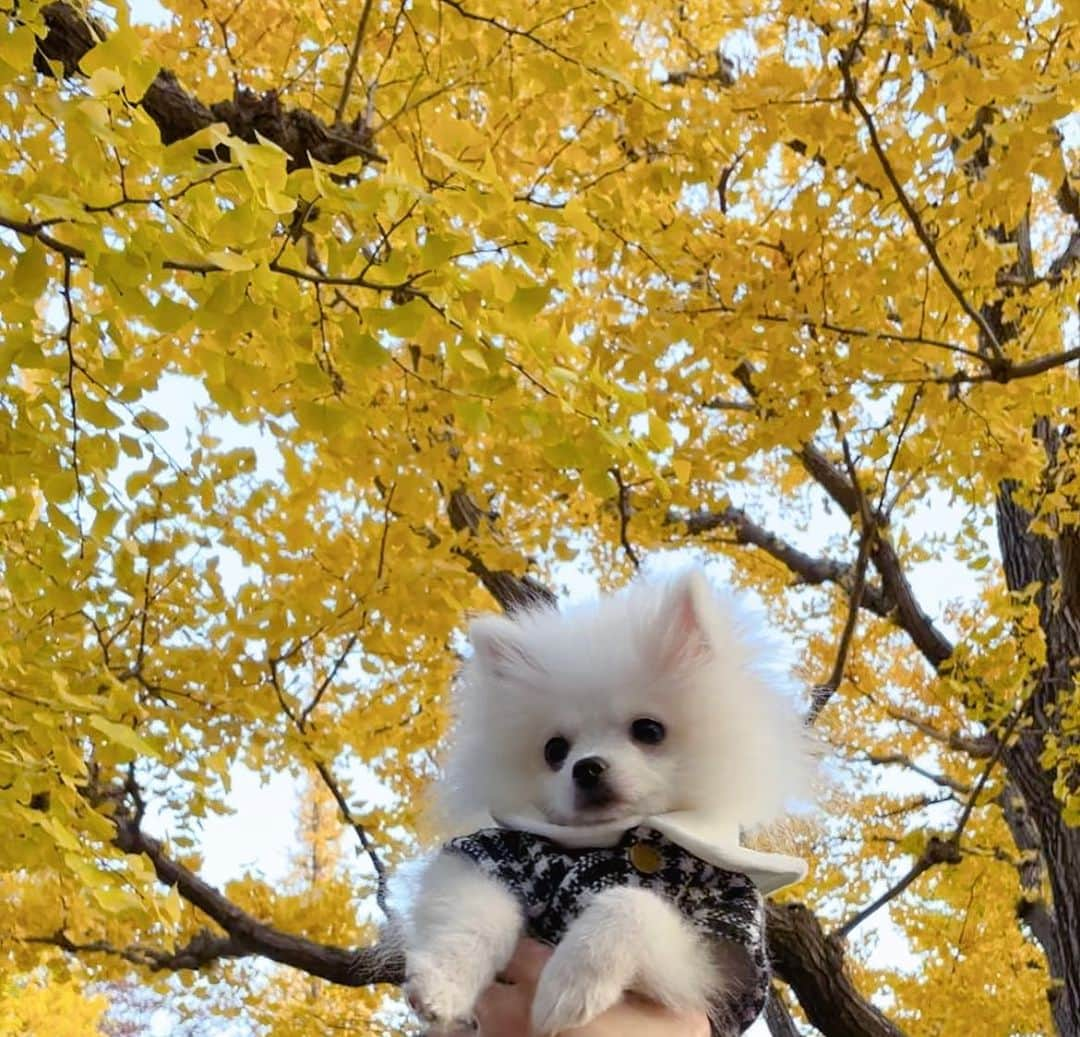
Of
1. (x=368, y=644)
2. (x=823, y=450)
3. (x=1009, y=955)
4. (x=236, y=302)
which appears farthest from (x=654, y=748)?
A: (x=1009, y=955)

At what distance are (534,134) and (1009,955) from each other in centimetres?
651

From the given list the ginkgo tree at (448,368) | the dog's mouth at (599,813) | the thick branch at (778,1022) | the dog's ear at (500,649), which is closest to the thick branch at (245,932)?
the ginkgo tree at (448,368)

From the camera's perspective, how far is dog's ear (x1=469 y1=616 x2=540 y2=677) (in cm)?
217

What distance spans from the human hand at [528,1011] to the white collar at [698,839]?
0.19 metres

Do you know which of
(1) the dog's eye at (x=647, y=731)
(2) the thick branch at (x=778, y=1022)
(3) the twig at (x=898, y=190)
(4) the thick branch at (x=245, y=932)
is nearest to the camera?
(1) the dog's eye at (x=647, y=731)

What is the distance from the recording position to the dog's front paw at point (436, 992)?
1672mm

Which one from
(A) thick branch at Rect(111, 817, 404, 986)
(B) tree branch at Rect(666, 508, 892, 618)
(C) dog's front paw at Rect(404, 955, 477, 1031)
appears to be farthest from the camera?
(B) tree branch at Rect(666, 508, 892, 618)

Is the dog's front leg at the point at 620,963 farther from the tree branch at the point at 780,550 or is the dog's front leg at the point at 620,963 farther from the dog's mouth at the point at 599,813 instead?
the tree branch at the point at 780,550

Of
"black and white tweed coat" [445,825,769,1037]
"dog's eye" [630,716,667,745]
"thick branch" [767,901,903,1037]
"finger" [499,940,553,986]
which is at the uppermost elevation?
"thick branch" [767,901,903,1037]

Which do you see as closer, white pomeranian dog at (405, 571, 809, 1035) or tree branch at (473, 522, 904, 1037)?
white pomeranian dog at (405, 571, 809, 1035)

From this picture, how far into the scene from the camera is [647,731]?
6.79ft

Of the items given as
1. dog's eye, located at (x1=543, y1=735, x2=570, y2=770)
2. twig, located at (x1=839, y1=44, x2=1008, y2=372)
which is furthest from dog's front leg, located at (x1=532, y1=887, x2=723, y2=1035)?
twig, located at (x1=839, y1=44, x2=1008, y2=372)

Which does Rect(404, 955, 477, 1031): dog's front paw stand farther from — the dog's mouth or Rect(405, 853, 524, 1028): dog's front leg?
the dog's mouth

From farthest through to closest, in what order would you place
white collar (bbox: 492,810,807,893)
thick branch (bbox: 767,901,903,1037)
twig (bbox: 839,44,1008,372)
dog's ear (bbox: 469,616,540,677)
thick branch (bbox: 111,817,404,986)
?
thick branch (bbox: 111,817,404,986), thick branch (bbox: 767,901,903,1037), twig (bbox: 839,44,1008,372), dog's ear (bbox: 469,616,540,677), white collar (bbox: 492,810,807,893)
